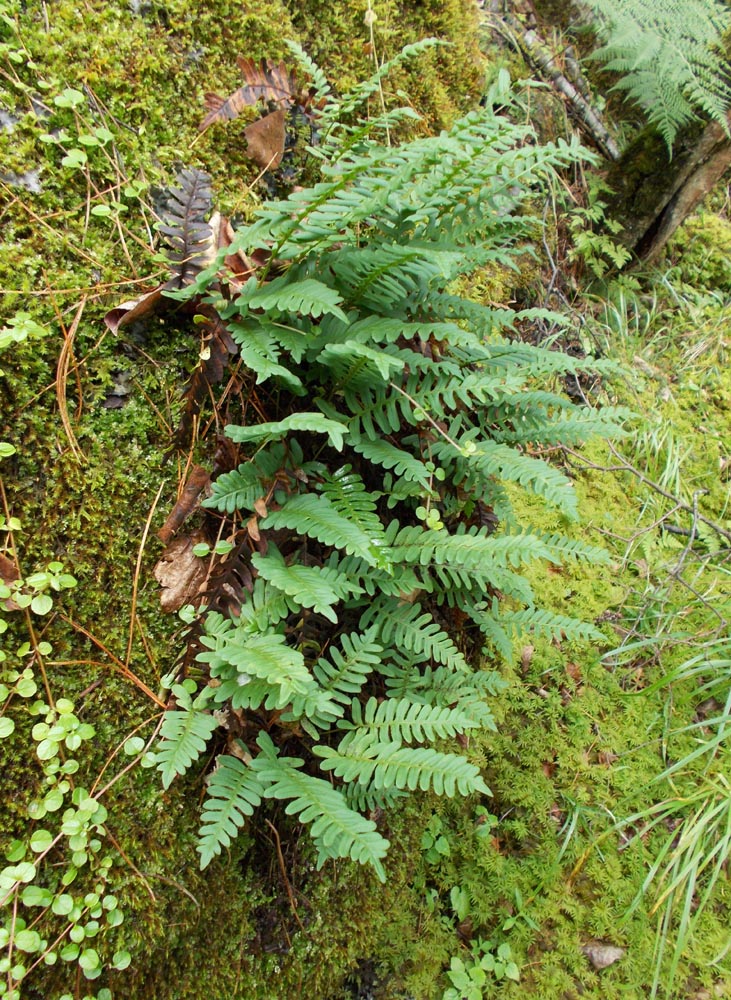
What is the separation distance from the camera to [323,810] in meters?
1.64

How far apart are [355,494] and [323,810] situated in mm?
917

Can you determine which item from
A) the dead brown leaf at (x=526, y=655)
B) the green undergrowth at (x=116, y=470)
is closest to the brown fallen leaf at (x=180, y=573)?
the green undergrowth at (x=116, y=470)

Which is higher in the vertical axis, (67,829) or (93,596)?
(93,596)

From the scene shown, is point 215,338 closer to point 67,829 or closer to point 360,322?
point 360,322

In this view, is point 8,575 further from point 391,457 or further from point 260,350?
point 391,457

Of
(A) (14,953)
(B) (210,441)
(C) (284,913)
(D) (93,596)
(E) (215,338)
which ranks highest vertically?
(E) (215,338)

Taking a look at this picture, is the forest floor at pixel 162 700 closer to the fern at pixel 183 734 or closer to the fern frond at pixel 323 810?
the fern at pixel 183 734

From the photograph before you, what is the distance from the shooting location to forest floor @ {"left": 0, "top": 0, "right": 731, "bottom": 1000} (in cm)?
182

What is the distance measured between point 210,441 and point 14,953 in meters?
1.54

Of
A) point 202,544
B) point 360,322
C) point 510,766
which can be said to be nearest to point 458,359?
point 360,322

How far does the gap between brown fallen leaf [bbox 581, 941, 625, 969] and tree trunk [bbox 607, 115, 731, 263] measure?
4.51m

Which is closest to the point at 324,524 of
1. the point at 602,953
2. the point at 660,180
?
the point at 602,953

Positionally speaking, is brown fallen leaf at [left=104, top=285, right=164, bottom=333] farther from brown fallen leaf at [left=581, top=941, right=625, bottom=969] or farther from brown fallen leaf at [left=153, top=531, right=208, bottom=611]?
brown fallen leaf at [left=581, top=941, right=625, bottom=969]

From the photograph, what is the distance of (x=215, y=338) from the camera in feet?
6.49
